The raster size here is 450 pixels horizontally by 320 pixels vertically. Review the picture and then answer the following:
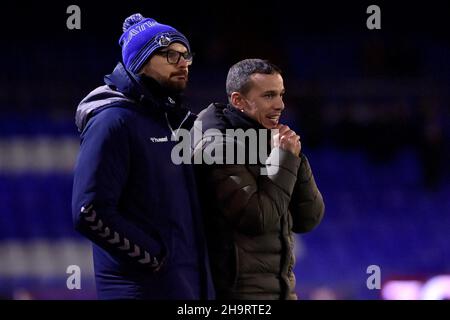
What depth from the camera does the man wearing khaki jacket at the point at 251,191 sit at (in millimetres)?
3361

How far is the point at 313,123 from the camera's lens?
969 centimetres

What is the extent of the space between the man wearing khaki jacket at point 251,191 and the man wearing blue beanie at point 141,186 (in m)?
0.12

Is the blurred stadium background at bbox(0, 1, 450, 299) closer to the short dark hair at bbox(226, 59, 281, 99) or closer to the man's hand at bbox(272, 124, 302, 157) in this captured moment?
the short dark hair at bbox(226, 59, 281, 99)

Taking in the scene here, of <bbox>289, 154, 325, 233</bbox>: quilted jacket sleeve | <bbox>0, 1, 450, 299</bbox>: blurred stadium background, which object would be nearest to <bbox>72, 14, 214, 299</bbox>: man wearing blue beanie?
<bbox>289, 154, 325, 233</bbox>: quilted jacket sleeve

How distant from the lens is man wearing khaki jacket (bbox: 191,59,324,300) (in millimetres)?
3361

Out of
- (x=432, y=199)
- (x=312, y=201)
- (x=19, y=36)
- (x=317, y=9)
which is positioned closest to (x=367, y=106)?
(x=432, y=199)

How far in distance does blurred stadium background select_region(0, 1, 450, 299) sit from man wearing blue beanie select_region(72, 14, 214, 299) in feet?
15.7

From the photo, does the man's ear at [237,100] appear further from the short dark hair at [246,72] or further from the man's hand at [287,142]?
the man's hand at [287,142]

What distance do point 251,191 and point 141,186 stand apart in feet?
1.30

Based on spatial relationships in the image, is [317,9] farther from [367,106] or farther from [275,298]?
[275,298]
